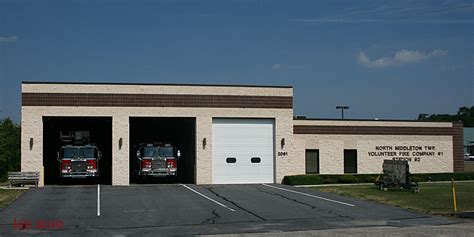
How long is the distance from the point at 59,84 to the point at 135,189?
750 cm

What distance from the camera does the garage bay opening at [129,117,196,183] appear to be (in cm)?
3725

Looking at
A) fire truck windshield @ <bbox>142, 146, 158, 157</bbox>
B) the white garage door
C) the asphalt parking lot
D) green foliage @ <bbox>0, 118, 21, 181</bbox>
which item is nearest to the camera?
the asphalt parking lot

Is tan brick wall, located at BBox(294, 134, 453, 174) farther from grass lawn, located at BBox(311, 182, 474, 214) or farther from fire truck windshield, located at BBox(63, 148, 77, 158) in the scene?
fire truck windshield, located at BBox(63, 148, 77, 158)

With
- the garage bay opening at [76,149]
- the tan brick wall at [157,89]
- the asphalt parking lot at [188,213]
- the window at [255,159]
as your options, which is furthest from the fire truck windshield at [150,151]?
the asphalt parking lot at [188,213]

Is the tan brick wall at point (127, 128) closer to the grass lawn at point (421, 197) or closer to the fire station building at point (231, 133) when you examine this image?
the fire station building at point (231, 133)

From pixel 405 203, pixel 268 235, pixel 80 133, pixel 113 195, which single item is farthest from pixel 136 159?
pixel 268 235

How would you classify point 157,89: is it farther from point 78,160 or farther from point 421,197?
point 421,197

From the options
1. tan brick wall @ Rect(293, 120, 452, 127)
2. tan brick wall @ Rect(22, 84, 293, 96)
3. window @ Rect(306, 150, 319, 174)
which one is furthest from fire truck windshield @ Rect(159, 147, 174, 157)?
window @ Rect(306, 150, 319, 174)

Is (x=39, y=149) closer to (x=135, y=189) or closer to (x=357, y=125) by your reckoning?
(x=135, y=189)

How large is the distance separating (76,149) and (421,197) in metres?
18.9

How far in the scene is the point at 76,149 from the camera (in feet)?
120

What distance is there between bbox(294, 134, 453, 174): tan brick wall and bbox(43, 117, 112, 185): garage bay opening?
12.7 m

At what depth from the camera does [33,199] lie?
2731cm
